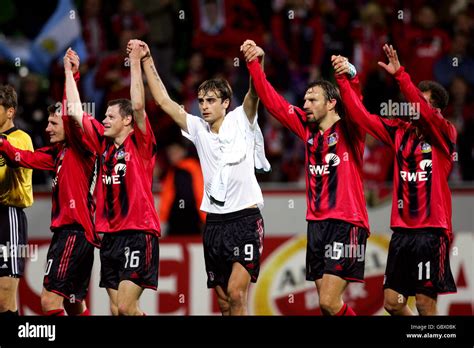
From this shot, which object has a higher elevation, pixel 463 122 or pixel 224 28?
pixel 224 28

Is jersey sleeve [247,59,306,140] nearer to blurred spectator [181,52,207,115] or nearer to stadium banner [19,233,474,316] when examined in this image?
stadium banner [19,233,474,316]

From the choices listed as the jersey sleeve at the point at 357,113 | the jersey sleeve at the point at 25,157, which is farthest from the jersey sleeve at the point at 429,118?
the jersey sleeve at the point at 25,157

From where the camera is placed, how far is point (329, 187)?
30.2ft

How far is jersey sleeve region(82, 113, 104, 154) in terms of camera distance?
9.44m

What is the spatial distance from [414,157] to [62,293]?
9.78ft

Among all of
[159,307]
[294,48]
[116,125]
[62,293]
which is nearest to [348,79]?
[116,125]

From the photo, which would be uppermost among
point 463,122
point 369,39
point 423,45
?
point 369,39

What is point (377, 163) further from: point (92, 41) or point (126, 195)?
point (126, 195)

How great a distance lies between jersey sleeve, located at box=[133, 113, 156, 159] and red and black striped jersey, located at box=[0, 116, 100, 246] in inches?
18.9

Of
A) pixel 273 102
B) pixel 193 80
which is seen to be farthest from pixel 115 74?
pixel 273 102

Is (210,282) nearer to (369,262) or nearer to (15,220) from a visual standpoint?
(15,220)

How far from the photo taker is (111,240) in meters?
9.27

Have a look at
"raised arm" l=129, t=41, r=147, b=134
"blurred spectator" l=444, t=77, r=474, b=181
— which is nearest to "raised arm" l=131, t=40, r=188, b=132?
"raised arm" l=129, t=41, r=147, b=134

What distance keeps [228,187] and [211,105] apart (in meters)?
0.68
